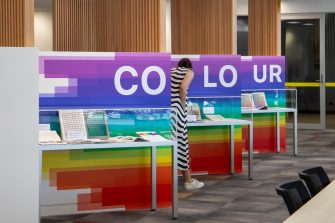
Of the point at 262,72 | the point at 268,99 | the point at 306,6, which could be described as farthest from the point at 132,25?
the point at 306,6

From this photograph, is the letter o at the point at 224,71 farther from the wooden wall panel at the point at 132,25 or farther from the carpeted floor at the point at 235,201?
the wooden wall panel at the point at 132,25

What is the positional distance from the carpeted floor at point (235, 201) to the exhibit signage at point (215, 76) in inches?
51.0

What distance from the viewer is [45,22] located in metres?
21.6

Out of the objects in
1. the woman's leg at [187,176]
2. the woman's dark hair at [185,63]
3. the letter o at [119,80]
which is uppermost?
the woman's dark hair at [185,63]

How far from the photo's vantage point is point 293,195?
4.46m

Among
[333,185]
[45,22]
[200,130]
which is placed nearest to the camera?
[333,185]

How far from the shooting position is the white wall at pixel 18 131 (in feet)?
20.3

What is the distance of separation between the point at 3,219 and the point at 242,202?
10.5ft

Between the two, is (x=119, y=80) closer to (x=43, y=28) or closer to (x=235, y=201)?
(x=235, y=201)

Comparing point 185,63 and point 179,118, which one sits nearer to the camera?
point 179,118

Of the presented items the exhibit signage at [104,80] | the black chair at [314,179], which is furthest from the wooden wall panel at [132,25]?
the black chair at [314,179]

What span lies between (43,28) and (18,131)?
15838 mm

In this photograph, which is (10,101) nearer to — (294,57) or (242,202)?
(242,202)

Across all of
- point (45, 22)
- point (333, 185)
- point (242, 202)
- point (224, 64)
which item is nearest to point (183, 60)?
point (224, 64)
